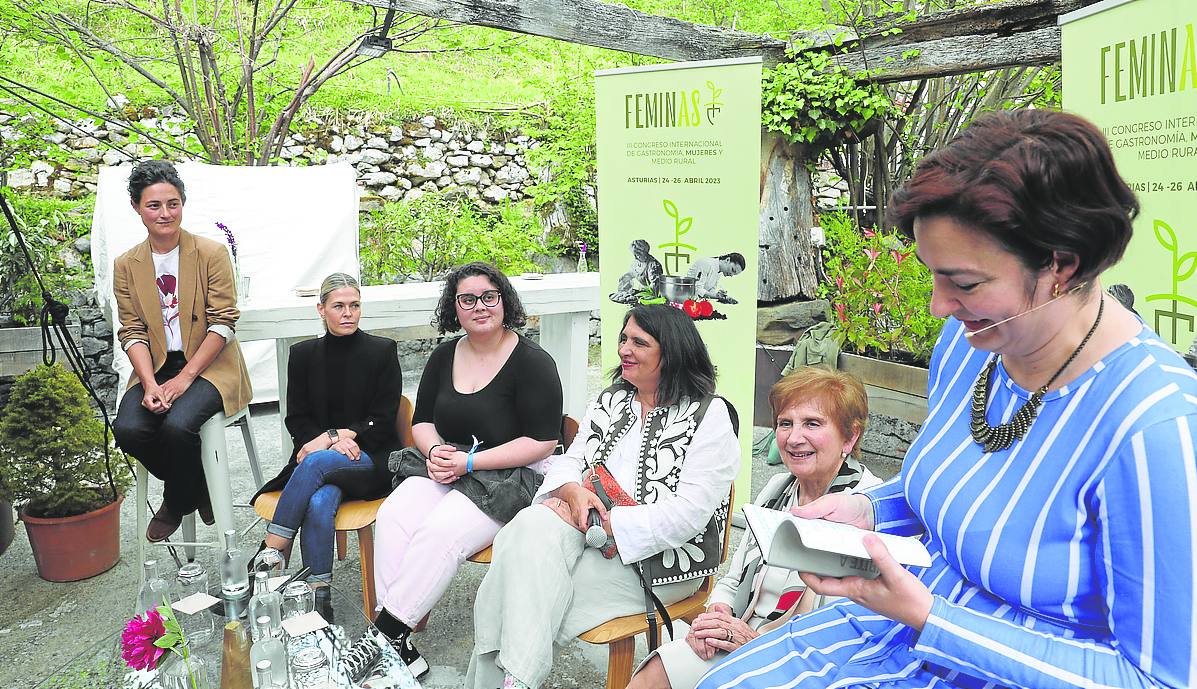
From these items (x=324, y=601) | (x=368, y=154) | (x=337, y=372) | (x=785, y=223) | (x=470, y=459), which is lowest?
(x=324, y=601)

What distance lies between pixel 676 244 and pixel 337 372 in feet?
4.86

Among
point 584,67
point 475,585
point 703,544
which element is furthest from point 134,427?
point 584,67

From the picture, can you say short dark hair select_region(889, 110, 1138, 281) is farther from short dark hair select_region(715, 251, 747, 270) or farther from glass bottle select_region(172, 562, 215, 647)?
short dark hair select_region(715, 251, 747, 270)

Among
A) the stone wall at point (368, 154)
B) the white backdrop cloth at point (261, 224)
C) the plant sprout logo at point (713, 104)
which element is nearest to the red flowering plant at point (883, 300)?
Answer: the plant sprout logo at point (713, 104)

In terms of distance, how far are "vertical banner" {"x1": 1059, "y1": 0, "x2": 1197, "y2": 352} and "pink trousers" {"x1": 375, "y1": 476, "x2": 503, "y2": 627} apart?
6.72 feet

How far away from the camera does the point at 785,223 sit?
523 centimetres

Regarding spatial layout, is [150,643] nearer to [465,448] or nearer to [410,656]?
[410,656]

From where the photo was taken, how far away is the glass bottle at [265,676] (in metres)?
1.81

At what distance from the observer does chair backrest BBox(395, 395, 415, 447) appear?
3268 millimetres

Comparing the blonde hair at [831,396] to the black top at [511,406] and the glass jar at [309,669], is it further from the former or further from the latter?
the glass jar at [309,669]

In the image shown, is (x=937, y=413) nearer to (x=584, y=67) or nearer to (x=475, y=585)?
(x=475, y=585)

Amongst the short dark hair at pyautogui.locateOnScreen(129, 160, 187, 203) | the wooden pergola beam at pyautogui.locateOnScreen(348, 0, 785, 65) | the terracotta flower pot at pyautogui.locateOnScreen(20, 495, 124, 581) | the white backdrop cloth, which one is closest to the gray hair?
the short dark hair at pyautogui.locateOnScreen(129, 160, 187, 203)

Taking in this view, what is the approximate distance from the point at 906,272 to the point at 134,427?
359 cm

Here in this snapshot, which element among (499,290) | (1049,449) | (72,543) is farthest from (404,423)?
(1049,449)
